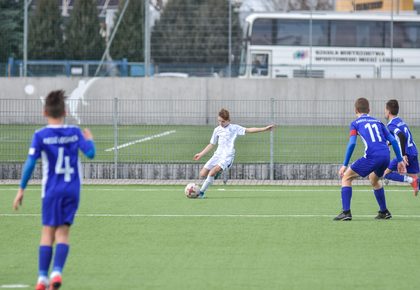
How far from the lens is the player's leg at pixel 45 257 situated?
9.31 m

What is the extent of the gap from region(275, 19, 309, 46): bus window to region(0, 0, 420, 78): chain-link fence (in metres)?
0.04

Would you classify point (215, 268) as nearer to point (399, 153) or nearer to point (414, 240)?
point (414, 240)

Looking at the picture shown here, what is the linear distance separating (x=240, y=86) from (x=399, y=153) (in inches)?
855

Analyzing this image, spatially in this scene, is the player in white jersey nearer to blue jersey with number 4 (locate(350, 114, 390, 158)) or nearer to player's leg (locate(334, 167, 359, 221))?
player's leg (locate(334, 167, 359, 221))

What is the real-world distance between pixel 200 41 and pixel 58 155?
32983 mm

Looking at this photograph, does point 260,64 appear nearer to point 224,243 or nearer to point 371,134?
→ point 371,134

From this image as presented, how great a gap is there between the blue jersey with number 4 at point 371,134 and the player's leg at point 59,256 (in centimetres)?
605

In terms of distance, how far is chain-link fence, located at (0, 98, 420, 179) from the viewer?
22.2m

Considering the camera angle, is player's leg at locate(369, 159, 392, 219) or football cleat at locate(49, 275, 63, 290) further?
player's leg at locate(369, 159, 392, 219)

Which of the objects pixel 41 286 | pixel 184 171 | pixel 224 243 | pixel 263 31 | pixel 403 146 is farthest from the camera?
pixel 263 31

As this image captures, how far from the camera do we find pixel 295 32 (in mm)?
45875

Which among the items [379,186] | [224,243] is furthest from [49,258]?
[379,186]

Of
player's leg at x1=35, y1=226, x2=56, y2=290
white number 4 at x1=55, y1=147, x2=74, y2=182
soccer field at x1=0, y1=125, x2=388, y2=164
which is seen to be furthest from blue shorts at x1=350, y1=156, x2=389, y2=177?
soccer field at x1=0, y1=125, x2=388, y2=164

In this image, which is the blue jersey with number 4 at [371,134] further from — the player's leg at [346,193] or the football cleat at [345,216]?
the football cleat at [345,216]
